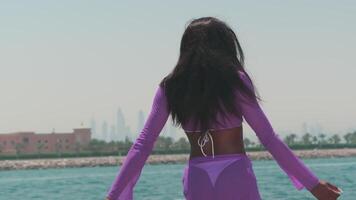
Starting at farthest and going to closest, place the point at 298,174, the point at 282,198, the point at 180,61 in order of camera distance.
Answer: the point at 282,198
the point at 180,61
the point at 298,174

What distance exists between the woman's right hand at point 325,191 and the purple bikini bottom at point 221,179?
0.26 m

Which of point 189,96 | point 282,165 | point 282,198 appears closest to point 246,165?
point 282,165

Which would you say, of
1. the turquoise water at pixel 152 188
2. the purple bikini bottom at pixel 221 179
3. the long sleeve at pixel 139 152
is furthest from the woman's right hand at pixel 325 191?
the turquoise water at pixel 152 188

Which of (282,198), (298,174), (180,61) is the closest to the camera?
(298,174)

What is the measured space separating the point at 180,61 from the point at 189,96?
0.18m

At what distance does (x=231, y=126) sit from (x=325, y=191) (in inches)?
19.1

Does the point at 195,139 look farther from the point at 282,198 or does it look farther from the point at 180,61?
the point at 282,198

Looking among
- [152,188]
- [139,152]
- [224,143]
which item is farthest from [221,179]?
[152,188]

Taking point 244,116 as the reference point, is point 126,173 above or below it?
below

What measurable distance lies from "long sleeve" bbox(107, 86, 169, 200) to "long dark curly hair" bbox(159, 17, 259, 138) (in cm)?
4

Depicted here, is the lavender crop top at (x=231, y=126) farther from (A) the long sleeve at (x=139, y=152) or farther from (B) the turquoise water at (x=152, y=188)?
(B) the turquoise water at (x=152, y=188)

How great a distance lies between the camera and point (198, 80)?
351 centimetres

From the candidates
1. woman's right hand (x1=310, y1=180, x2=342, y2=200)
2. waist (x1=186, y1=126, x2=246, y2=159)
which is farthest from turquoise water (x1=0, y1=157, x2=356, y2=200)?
woman's right hand (x1=310, y1=180, x2=342, y2=200)

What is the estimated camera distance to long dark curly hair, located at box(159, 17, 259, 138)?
347 centimetres
